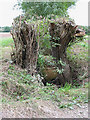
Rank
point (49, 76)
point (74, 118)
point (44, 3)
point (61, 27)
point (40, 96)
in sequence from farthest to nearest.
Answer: point (44, 3) < point (49, 76) < point (61, 27) < point (40, 96) < point (74, 118)

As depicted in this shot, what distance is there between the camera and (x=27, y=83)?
4.44 metres

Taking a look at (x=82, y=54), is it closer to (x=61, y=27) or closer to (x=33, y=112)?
(x=61, y=27)

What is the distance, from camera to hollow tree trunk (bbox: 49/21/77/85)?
480 cm

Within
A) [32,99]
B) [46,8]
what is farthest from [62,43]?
[46,8]

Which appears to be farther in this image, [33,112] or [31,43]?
[31,43]

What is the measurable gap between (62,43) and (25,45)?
113cm

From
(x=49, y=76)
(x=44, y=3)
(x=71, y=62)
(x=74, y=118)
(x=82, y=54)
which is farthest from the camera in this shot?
(x=44, y=3)

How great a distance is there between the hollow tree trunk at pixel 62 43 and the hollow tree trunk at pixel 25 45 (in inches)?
23.0

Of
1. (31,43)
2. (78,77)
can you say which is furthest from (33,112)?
(78,77)

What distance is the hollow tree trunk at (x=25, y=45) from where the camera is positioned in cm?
505

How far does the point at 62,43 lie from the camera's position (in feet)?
16.6

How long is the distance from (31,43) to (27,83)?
1.26 meters

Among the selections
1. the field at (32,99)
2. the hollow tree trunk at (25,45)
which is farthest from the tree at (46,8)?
the field at (32,99)

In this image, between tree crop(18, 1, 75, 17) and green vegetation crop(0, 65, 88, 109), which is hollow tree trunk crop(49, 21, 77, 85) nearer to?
green vegetation crop(0, 65, 88, 109)
